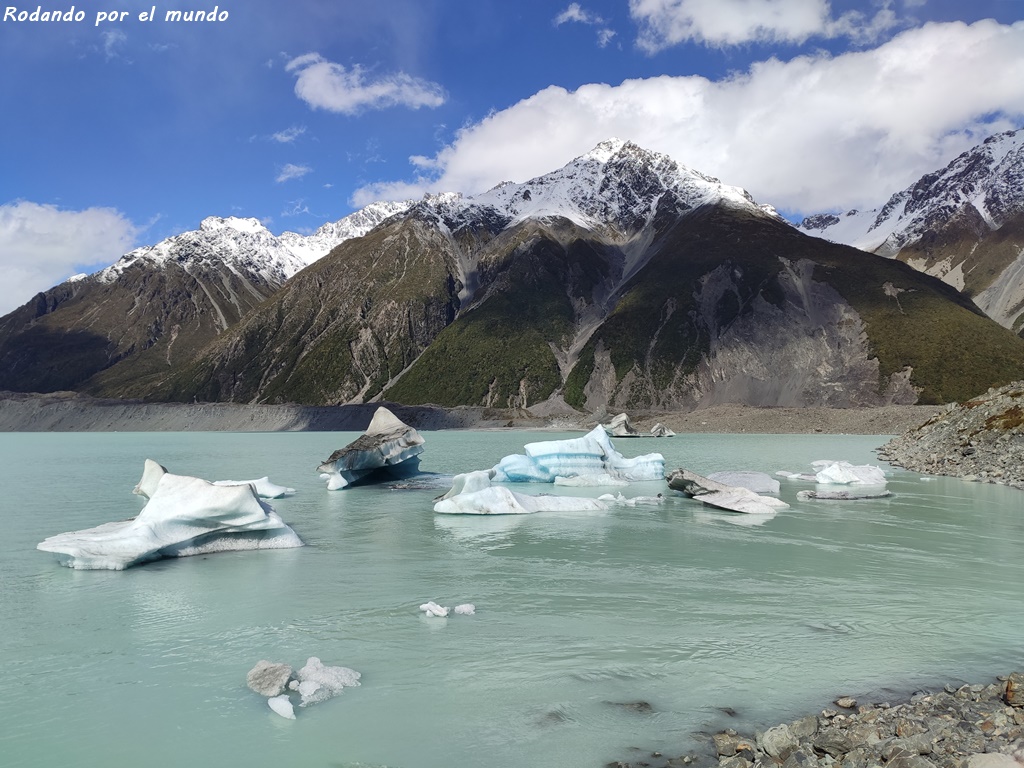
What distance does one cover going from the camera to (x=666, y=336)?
155000 millimetres

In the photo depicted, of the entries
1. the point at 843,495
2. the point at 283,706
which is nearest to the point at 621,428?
the point at 843,495

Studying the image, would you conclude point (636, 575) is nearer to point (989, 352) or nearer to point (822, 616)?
point (822, 616)

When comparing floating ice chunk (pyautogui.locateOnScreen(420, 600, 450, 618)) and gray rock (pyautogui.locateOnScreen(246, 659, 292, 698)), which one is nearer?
gray rock (pyautogui.locateOnScreen(246, 659, 292, 698))

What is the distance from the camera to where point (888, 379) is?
12975 centimetres

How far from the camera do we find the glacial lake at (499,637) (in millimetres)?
7398

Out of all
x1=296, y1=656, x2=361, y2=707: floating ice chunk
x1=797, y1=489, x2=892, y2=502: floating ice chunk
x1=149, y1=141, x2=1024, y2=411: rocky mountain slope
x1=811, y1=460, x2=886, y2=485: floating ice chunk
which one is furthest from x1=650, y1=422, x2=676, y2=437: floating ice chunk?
x1=296, y1=656, x2=361, y2=707: floating ice chunk

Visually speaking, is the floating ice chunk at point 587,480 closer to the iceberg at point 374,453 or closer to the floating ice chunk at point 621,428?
the iceberg at point 374,453

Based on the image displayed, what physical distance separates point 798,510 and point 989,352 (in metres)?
135

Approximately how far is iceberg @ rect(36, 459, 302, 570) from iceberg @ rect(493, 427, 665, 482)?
15.7 metres

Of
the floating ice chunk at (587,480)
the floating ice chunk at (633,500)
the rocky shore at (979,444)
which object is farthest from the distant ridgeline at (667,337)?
the floating ice chunk at (633,500)

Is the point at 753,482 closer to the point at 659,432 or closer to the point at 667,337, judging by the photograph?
the point at 659,432

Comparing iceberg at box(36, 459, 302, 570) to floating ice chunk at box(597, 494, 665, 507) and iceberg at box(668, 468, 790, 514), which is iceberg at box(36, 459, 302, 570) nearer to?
floating ice chunk at box(597, 494, 665, 507)

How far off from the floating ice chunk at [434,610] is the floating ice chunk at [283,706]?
3749 mm

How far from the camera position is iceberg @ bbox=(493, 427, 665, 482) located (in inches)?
1288
